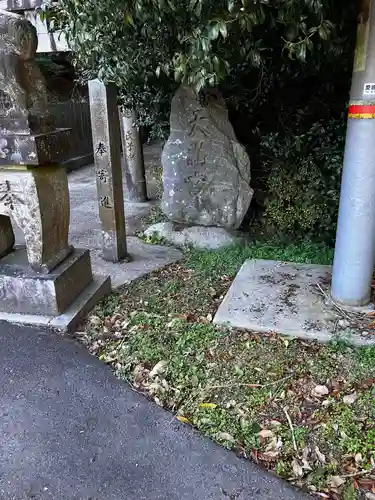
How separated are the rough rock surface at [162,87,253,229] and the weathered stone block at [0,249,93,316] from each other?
1.86m

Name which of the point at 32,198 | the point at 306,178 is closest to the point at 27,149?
the point at 32,198

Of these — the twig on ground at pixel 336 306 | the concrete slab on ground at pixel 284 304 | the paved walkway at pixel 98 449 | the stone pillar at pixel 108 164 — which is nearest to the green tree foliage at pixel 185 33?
the stone pillar at pixel 108 164

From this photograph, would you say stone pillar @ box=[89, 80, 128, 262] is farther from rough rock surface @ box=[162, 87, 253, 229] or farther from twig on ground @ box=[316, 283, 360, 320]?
twig on ground @ box=[316, 283, 360, 320]

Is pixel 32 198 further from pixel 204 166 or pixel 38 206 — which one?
pixel 204 166

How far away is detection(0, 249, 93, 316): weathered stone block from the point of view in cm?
308

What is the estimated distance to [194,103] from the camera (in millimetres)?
4445

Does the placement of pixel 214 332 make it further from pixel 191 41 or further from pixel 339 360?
pixel 191 41

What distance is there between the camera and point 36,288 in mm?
3102

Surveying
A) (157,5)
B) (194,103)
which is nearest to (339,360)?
(157,5)

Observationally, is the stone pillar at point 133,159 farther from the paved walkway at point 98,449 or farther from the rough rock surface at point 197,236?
the paved walkway at point 98,449

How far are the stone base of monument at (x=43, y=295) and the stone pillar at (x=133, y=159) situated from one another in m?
3.73

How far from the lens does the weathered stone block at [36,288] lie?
3.08m

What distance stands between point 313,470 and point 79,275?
228 cm

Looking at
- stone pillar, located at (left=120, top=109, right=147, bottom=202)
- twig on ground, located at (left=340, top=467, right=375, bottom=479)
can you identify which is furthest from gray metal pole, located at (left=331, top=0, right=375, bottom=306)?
stone pillar, located at (left=120, top=109, right=147, bottom=202)
